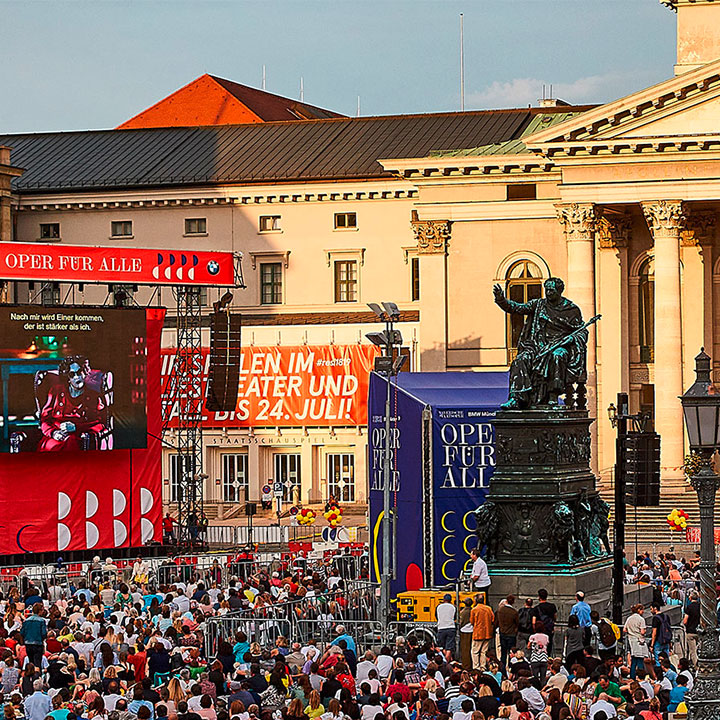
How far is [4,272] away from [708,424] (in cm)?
3438

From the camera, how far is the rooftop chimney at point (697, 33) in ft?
235

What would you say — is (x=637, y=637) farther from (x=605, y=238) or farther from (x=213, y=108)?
(x=213, y=108)

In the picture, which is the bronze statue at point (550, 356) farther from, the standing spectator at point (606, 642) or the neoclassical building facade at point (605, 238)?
the neoclassical building facade at point (605, 238)

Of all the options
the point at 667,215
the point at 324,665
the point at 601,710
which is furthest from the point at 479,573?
the point at 667,215

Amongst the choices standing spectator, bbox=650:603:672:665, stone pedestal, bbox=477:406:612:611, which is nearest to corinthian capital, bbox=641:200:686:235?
stone pedestal, bbox=477:406:612:611

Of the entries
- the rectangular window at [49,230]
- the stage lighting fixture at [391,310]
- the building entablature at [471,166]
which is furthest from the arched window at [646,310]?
the stage lighting fixture at [391,310]

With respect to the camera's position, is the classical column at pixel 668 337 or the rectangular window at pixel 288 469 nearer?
the classical column at pixel 668 337

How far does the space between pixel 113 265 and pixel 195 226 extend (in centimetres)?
2974

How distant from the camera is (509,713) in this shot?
816 inches

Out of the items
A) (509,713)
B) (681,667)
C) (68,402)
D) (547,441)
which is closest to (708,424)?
(509,713)

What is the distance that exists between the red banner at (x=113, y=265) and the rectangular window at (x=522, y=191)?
18.7 metres

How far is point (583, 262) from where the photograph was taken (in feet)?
218

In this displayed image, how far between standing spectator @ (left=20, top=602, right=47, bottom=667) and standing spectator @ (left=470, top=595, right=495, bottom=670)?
6.81 metres

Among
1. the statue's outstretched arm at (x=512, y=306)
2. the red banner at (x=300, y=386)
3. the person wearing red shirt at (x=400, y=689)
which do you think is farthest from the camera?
the red banner at (x=300, y=386)
